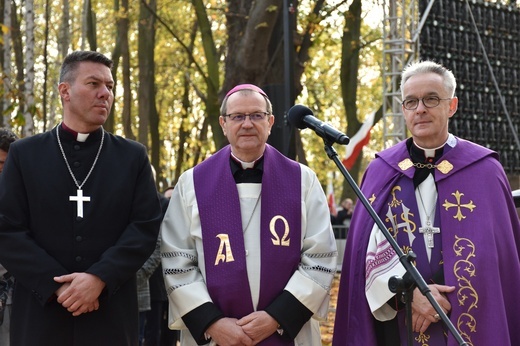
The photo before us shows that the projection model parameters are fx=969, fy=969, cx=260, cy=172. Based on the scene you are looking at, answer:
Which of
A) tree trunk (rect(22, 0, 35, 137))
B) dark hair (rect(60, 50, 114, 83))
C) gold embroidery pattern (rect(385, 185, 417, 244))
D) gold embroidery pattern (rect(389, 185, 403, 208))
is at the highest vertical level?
tree trunk (rect(22, 0, 35, 137))

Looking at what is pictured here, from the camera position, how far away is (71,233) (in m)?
5.28

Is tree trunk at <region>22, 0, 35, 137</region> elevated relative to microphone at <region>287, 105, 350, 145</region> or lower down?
elevated

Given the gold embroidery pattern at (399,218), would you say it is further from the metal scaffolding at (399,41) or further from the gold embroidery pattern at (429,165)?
the metal scaffolding at (399,41)

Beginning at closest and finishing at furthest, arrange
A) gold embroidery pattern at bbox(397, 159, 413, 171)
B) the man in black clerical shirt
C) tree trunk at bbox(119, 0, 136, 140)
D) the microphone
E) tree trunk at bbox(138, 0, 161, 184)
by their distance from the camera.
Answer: the microphone < the man in black clerical shirt < gold embroidery pattern at bbox(397, 159, 413, 171) < tree trunk at bbox(119, 0, 136, 140) < tree trunk at bbox(138, 0, 161, 184)

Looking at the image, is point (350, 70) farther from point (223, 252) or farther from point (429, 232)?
point (223, 252)

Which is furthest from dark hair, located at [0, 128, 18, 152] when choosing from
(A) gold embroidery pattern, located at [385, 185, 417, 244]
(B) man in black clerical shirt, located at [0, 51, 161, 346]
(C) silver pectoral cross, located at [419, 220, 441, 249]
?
(C) silver pectoral cross, located at [419, 220, 441, 249]

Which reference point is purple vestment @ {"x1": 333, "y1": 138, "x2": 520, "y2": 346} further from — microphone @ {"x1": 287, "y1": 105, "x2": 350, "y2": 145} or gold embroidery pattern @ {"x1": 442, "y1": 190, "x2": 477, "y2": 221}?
microphone @ {"x1": 287, "y1": 105, "x2": 350, "y2": 145}

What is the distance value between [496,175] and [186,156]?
29.7m

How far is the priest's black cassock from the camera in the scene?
204 inches

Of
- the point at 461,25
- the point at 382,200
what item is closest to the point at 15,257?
the point at 382,200

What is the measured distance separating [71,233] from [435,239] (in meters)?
2.04

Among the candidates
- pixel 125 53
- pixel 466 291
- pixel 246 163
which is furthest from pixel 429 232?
pixel 125 53

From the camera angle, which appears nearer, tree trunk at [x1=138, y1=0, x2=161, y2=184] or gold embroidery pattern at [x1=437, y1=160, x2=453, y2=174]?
gold embroidery pattern at [x1=437, y1=160, x2=453, y2=174]

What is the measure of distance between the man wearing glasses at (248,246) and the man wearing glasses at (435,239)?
244mm
